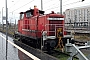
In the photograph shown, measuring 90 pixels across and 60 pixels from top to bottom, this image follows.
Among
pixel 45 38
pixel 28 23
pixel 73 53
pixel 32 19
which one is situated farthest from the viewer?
pixel 28 23

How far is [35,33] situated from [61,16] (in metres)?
2.80

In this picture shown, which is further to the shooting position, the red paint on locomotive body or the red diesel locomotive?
the red paint on locomotive body

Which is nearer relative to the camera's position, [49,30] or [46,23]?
[49,30]

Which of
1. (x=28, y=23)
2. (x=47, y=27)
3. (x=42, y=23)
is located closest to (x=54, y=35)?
(x=47, y=27)

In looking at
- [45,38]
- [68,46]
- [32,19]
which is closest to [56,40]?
[45,38]

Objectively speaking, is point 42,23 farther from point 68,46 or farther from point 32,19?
point 68,46

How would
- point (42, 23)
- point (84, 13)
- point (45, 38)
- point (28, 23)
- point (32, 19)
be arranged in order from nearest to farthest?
point (45, 38) → point (42, 23) → point (32, 19) → point (28, 23) → point (84, 13)

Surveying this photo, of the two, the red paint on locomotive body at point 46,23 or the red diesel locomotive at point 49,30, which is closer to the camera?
the red diesel locomotive at point 49,30

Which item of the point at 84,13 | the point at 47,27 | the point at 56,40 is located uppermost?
the point at 84,13

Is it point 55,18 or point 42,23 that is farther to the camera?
point 42,23

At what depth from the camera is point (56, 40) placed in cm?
1298

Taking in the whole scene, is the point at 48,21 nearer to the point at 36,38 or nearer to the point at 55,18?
the point at 55,18

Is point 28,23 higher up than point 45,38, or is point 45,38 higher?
point 28,23

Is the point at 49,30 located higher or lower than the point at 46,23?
lower
